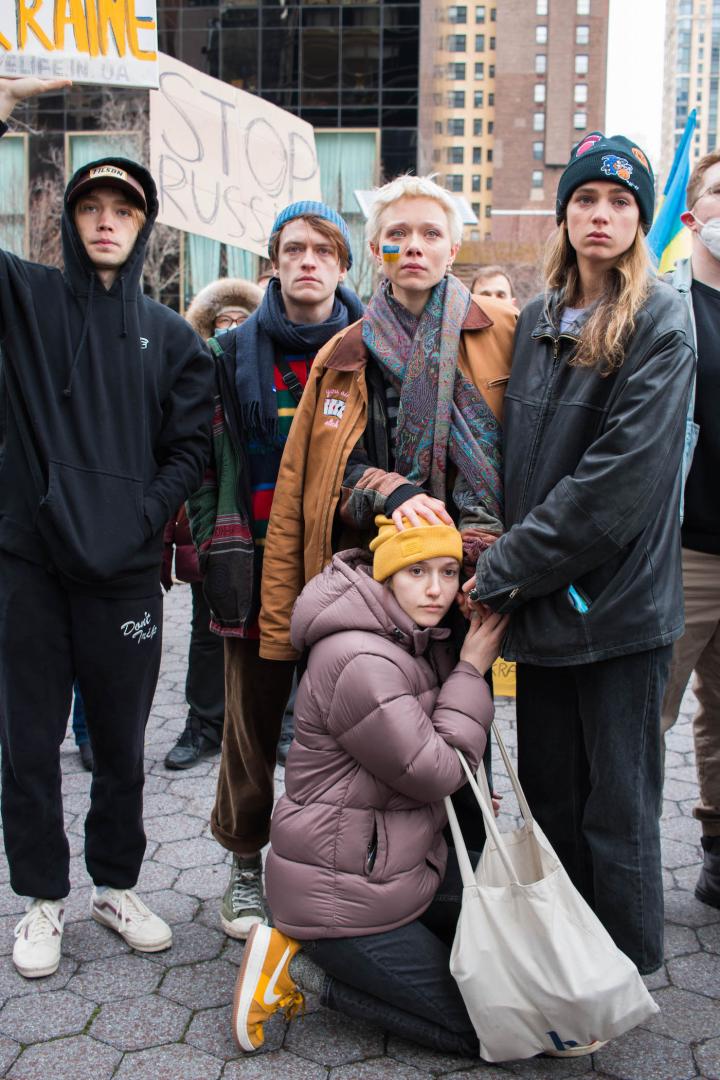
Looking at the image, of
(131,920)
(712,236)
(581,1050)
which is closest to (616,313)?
(712,236)

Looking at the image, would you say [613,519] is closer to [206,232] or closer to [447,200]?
[447,200]

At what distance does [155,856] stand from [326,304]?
215cm

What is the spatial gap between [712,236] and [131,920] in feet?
9.26

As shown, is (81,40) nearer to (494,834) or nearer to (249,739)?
(249,739)

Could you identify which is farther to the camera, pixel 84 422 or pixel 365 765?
pixel 84 422

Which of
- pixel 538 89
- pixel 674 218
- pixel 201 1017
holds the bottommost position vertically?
pixel 201 1017

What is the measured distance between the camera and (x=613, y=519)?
248 centimetres

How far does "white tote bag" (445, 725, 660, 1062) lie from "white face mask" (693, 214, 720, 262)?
1.86m

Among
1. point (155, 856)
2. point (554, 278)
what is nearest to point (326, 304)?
point (554, 278)

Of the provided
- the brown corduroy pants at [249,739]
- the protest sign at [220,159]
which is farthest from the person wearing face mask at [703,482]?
the protest sign at [220,159]

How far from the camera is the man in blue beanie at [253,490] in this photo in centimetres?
320

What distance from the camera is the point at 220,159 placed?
6.05 meters

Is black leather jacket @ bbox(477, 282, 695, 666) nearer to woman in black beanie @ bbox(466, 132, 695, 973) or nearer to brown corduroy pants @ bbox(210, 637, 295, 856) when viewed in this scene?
woman in black beanie @ bbox(466, 132, 695, 973)

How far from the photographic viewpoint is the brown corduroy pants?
3.31 meters
